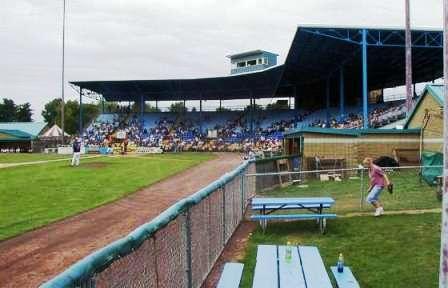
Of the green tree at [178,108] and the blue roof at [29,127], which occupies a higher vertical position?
the green tree at [178,108]

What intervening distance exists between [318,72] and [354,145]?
29.9 meters

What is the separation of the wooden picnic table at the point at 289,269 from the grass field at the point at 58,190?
652cm

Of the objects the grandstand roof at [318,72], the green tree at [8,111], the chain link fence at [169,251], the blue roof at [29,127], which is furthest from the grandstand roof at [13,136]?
the chain link fence at [169,251]

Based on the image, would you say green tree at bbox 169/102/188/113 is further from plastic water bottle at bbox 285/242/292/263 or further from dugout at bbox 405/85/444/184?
plastic water bottle at bbox 285/242/292/263

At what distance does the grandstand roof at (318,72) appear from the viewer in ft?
135

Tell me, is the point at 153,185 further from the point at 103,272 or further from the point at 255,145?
the point at 255,145

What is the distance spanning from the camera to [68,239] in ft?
37.9

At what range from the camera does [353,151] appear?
2820cm

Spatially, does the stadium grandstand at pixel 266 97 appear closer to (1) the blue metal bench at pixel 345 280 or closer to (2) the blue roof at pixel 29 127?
(2) the blue roof at pixel 29 127

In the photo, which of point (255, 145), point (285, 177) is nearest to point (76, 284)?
point (285, 177)

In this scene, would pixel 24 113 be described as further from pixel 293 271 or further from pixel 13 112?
pixel 293 271

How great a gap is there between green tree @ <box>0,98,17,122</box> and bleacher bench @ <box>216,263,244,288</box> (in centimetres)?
12713

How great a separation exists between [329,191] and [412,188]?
9.31 feet

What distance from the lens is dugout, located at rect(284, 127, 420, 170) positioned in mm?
28125
